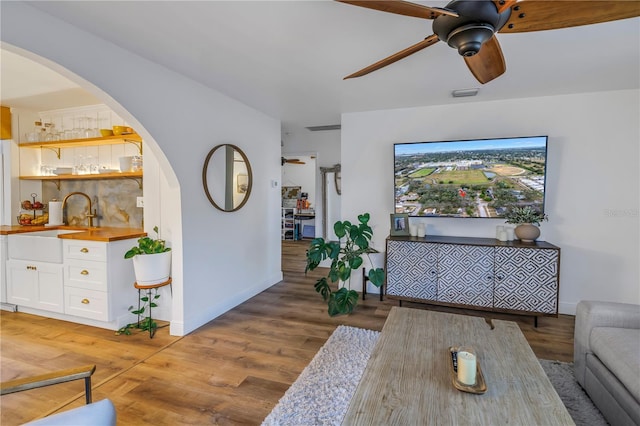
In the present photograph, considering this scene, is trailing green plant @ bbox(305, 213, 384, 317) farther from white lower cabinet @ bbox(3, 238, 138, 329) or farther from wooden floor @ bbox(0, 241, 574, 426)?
white lower cabinet @ bbox(3, 238, 138, 329)

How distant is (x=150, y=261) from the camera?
2859 mm

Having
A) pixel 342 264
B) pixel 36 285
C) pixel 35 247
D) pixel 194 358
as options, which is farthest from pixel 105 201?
pixel 342 264

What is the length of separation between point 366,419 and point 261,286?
319 cm

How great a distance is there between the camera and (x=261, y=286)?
423 cm

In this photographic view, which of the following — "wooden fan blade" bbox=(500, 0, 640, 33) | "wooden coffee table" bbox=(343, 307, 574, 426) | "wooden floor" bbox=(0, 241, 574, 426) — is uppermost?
"wooden fan blade" bbox=(500, 0, 640, 33)

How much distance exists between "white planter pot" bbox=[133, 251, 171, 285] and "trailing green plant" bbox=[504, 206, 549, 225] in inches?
143

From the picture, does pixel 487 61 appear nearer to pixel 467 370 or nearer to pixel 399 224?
pixel 467 370

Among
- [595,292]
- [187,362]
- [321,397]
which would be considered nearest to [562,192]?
[595,292]

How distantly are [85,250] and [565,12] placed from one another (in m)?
3.92

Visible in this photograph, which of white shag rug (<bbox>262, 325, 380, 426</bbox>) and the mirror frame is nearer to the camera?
white shag rug (<bbox>262, 325, 380, 426</bbox>)

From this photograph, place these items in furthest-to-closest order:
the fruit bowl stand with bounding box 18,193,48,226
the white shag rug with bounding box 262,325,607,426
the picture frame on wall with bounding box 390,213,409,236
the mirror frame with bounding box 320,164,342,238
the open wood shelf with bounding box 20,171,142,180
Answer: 1. the mirror frame with bounding box 320,164,342,238
2. the fruit bowl stand with bounding box 18,193,48,226
3. the picture frame on wall with bounding box 390,213,409,236
4. the open wood shelf with bounding box 20,171,142,180
5. the white shag rug with bounding box 262,325,607,426

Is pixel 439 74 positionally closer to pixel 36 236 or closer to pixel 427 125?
pixel 427 125

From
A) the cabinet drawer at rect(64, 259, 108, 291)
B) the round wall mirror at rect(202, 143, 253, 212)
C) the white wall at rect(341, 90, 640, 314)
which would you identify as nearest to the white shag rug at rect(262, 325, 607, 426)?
the white wall at rect(341, 90, 640, 314)

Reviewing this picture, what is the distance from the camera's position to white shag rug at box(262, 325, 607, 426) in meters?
1.81
